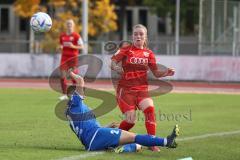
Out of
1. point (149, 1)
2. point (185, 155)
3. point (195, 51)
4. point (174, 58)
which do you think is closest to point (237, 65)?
point (174, 58)

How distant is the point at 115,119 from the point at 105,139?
517cm

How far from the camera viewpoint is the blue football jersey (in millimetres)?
10281

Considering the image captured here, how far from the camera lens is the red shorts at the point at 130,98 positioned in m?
10.8

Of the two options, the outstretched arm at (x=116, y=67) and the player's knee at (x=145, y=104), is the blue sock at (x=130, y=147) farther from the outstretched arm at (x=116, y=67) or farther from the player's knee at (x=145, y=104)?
the outstretched arm at (x=116, y=67)

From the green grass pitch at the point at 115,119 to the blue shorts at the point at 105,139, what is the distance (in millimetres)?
220

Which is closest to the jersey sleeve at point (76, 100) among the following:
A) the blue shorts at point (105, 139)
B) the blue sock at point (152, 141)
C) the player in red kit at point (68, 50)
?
the blue shorts at point (105, 139)

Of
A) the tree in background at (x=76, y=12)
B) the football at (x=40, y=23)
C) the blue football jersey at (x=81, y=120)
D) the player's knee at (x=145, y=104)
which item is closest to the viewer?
the blue football jersey at (x=81, y=120)

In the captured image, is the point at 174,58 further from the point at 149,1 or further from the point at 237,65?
the point at 149,1

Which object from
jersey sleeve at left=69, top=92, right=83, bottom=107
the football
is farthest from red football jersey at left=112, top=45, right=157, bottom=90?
the football

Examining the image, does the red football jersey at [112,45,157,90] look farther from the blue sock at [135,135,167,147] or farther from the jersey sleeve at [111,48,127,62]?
the blue sock at [135,135,167,147]

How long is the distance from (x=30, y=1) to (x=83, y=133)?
1216 inches

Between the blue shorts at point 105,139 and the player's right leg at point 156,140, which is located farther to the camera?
the blue shorts at point 105,139

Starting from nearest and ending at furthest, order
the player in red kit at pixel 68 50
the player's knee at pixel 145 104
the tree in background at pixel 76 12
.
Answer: the player's knee at pixel 145 104
the player in red kit at pixel 68 50
the tree in background at pixel 76 12

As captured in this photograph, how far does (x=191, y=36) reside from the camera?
51.8 m
